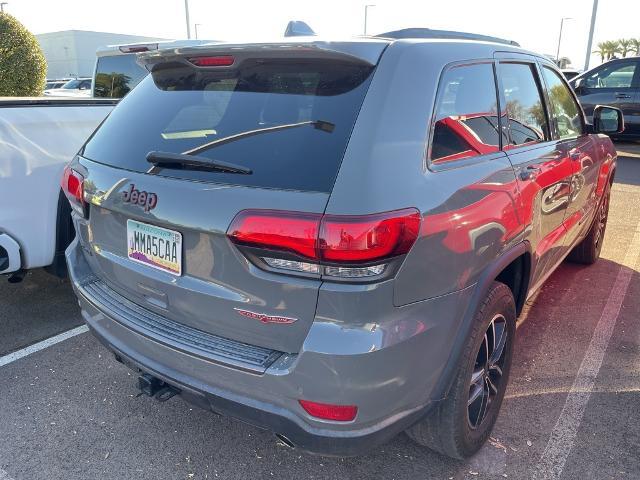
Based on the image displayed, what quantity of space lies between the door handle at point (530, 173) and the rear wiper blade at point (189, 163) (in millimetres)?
1384

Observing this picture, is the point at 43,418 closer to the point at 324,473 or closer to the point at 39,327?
the point at 39,327

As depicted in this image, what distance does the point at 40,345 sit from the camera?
3.52m

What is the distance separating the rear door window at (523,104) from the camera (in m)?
2.74

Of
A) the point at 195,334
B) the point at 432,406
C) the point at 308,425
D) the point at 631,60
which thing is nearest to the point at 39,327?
the point at 195,334

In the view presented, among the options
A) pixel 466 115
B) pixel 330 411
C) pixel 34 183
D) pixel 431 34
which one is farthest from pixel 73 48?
pixel 330 411

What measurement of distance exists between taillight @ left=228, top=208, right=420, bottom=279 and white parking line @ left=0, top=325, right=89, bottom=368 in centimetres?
237

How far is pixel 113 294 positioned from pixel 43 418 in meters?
0.91

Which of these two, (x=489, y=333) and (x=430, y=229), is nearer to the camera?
(x=430, y=229)

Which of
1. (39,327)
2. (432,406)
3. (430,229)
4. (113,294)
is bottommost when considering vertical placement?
(39,327)

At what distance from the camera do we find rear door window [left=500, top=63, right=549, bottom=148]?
2740 millimetres

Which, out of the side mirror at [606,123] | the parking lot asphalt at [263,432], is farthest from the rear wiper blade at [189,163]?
the side mirror at [606,123]

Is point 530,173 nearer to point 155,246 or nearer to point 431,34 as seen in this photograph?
point 431,34

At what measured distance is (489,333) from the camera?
8.17ft

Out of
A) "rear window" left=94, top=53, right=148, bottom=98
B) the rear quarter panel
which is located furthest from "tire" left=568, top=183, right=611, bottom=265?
"rear window" left=94, top=53, right=148, bottom=98
